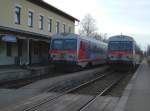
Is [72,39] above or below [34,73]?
above

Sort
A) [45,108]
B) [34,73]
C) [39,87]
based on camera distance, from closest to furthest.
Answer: [45,108]
[39,87]
[34,73]

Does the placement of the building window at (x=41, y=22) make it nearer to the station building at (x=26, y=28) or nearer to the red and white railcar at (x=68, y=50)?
the station building at (x=26, y=28)

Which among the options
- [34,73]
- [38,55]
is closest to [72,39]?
[34,73]

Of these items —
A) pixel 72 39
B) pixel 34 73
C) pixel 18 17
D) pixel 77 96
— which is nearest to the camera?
pixel 77 96

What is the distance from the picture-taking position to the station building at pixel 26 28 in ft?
94.2

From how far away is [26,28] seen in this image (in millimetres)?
33375

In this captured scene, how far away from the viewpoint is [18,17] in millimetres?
31828

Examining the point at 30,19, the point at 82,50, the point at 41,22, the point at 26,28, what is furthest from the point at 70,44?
the point at 41,22

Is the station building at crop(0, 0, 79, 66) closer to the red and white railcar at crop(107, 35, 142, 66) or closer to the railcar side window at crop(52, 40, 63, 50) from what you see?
the railcar side window at crop(52, 40, 63, 50)

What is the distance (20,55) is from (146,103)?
71.2 ft

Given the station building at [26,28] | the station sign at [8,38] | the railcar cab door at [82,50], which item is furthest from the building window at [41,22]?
the station sign at [8,38]

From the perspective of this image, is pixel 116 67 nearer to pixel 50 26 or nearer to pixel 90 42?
pixel 90 42

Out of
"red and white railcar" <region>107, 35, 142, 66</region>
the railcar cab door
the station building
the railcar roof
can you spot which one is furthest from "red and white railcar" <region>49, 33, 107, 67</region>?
the railcar roof

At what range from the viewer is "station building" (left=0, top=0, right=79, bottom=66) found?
28.7 m
